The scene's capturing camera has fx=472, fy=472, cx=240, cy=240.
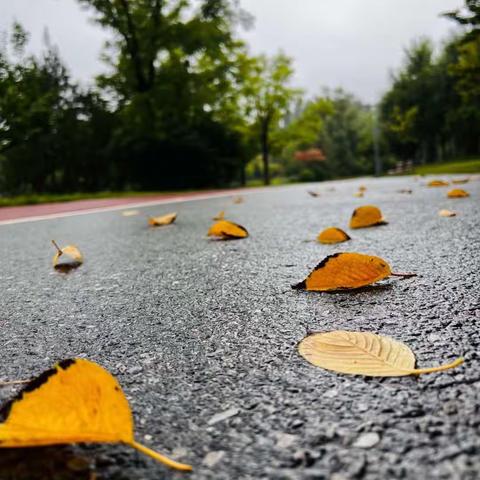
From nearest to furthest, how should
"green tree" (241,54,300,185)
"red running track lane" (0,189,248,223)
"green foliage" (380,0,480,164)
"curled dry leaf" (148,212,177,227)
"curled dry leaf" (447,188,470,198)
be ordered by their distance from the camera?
"curled dry leaf" (148,212,177,227)
"curled dry leaf" (447,188,470,198)
"red running track lane" (0,189,248,223)
"green tree" (241,54,300,185)
"green foliage" (380,0,480,164)

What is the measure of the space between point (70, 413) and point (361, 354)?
36 centimetres

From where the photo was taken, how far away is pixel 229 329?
2.64 ft

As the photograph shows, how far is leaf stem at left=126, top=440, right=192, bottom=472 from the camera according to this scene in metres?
0.42

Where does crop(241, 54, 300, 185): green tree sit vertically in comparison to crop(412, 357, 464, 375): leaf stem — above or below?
above

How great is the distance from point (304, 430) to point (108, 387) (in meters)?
0.21

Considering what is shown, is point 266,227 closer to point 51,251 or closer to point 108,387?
point 51,251

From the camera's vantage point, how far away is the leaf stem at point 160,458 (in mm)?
417

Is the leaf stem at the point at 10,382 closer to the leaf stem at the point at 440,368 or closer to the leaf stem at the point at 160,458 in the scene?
the leaf stem at the point at 160,458

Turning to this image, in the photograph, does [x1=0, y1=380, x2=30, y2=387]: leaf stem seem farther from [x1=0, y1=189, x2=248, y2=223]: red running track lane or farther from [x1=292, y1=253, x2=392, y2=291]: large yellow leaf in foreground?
[x1=0, y1=189, x2=248, y2=223]: red running track lane

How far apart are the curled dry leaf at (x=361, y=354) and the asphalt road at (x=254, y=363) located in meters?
0.02

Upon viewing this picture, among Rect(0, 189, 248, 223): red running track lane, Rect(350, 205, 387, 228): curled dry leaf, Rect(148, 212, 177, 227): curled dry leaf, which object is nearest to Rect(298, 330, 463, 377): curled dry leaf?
Rect(350, 205, 387, 228): curled dry leaf

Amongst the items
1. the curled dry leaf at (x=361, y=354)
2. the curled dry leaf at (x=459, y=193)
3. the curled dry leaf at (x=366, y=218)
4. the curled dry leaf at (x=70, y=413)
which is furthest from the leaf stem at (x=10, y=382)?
the curled dry leaf at (x=459, y=193)

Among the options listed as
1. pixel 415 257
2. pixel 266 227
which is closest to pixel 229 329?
pixel 415 257

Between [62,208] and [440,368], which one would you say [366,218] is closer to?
[440,368]
